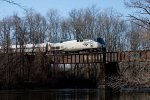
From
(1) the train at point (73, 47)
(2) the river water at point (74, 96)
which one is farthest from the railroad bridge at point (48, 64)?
(2) the river water at point (74, 96)

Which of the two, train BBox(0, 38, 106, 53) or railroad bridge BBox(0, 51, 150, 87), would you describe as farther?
train BBox(0, 38, 106, 53)

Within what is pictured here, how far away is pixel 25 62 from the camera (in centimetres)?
8056

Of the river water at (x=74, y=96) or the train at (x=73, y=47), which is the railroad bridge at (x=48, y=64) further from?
the river water at (x=74, y=96)

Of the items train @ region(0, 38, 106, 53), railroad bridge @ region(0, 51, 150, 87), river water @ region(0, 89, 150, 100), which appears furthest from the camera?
train @ region(0, 38, 106, 53)

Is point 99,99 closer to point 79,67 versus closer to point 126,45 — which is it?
point 79,67

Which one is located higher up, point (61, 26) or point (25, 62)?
point (61, 26)

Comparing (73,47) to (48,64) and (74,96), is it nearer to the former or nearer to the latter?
(48,64)

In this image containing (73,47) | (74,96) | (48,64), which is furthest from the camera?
(48,64)

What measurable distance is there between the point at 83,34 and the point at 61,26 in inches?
364

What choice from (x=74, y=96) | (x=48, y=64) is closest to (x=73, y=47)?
(x=48, y=64)

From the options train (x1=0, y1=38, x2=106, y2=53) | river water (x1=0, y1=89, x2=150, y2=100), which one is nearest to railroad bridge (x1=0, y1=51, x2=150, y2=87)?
train (x1=0, y1=38, x2=106, y2=53)

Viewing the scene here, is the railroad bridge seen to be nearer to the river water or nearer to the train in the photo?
the train

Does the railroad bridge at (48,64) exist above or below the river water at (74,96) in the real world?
above

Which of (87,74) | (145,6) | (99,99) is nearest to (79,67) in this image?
A: (87,74)
